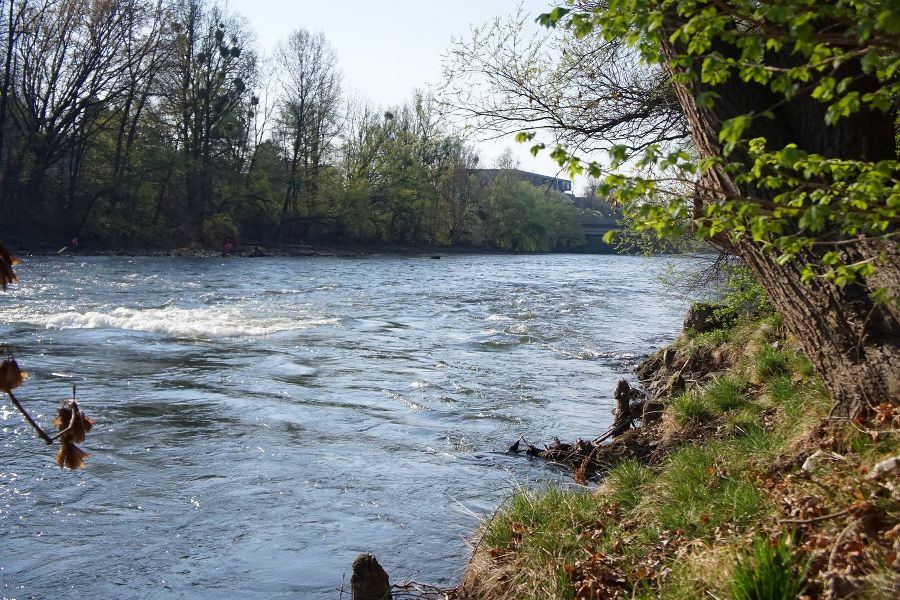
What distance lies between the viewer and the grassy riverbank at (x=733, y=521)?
370 centimetres

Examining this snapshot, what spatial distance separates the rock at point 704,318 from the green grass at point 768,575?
9858 millimetres

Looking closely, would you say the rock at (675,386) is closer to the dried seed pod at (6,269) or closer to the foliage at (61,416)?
the foliage at (61,416)

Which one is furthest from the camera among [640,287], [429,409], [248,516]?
[640,287]

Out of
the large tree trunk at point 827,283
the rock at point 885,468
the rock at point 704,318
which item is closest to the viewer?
the rock at point 885,468

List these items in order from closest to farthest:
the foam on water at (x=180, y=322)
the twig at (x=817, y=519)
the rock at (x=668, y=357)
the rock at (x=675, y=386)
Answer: the twig at (x=817, y=519) → the rock at (x=675, y=386) → the rock at (x=668, y=357) → the foam on water at (x=180, y=322)

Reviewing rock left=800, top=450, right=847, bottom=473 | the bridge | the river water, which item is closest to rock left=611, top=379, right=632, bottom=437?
the river water

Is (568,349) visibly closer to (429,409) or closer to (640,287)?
(429,409)

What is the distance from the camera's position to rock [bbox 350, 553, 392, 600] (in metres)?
4.85

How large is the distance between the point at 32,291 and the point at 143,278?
679 centimetres

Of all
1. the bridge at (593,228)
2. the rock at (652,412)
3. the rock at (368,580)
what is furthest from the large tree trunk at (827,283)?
the bridge at (593,228)

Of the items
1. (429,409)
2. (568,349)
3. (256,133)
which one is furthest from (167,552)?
(256,133)

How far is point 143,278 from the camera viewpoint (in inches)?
1188

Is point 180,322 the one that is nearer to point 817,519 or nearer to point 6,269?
point 817,519

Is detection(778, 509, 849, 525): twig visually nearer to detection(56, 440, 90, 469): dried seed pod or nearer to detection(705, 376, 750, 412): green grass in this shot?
detection(56, 440, 90, 469): dried seed pod
